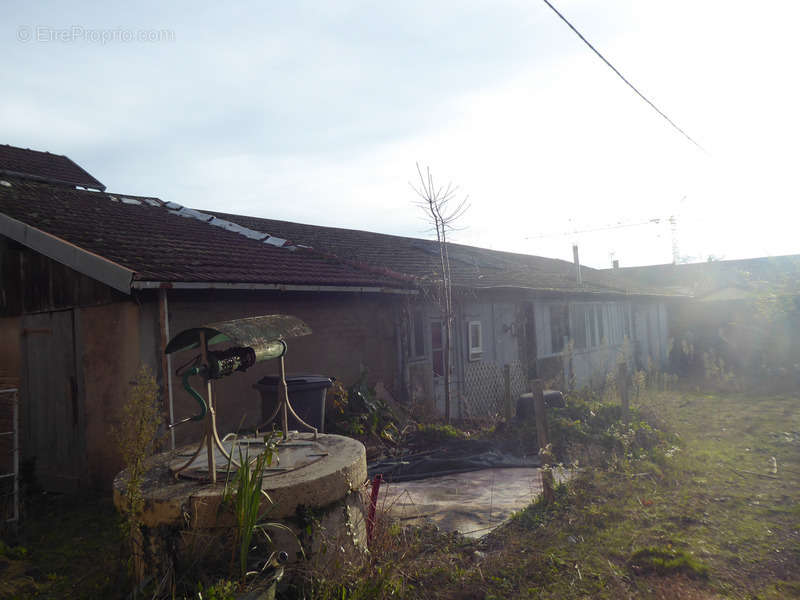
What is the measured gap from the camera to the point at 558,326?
1534cm

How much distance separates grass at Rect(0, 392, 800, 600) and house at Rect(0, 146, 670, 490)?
1.42m

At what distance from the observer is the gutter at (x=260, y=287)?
21.8 feet

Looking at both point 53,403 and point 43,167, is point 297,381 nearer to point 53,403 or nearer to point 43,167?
point 53,403

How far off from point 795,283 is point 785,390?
1022 cm

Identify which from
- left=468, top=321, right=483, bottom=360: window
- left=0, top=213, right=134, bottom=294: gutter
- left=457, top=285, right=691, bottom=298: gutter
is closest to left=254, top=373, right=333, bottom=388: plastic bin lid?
left=0, top=213, right=134, bottom=294: gutter

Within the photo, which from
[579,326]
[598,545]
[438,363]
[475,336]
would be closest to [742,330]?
[579,326]

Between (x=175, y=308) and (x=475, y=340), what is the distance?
680 cm

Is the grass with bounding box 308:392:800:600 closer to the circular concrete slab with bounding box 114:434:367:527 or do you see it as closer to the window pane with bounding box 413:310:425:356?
the circular concrete slab with bounding box 114:434:367:527

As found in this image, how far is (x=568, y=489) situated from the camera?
237 inches

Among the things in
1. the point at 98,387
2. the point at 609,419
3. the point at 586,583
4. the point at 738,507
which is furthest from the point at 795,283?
the point at 98,387

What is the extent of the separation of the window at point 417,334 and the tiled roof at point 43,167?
7.16 metres

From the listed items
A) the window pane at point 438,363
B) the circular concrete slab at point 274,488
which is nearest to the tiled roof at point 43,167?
the window pane at point 438,363

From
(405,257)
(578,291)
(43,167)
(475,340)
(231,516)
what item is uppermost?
(43,167)

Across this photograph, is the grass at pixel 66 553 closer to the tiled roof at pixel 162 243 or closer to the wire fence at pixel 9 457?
the wire fence at pixel 9 457
